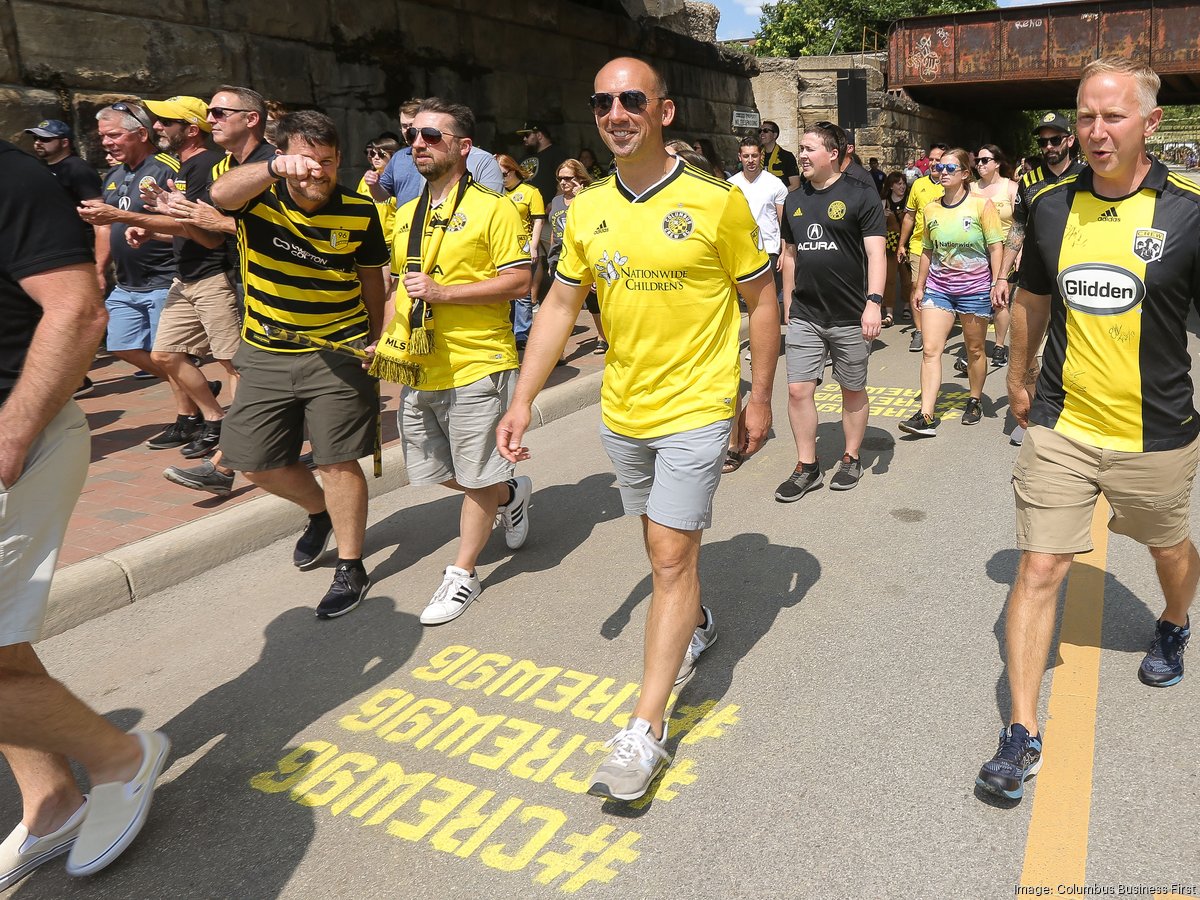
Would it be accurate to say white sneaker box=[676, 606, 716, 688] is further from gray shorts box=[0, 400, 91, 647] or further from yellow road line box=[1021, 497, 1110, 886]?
gray shorts box=[0, 400, 91, 647]

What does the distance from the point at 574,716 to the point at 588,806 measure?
0.54 metres

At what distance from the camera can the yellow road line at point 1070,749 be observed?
2686mm

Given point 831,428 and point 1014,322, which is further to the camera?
point 831,428

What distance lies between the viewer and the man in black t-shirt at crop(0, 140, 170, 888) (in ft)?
8.35

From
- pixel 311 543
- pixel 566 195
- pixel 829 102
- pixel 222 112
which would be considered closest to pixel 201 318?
pixel 222 112

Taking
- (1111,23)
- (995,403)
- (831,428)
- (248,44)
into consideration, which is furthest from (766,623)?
(1111,23)

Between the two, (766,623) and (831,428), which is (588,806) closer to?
(766,623)

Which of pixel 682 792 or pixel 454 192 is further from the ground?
pixel 454 192

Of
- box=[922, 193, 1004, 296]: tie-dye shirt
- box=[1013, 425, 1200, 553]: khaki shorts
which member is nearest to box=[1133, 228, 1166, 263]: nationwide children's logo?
box=[1013, 425, 1200, 553]: khaki shorts

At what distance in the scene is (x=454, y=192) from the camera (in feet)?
14.5

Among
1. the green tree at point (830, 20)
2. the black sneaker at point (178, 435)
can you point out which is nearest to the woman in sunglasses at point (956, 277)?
the black sneaker at point (178, 435)

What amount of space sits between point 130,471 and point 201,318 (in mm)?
1040

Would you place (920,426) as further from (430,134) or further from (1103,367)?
(430,134)

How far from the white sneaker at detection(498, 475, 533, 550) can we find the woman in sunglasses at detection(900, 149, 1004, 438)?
312 cm
